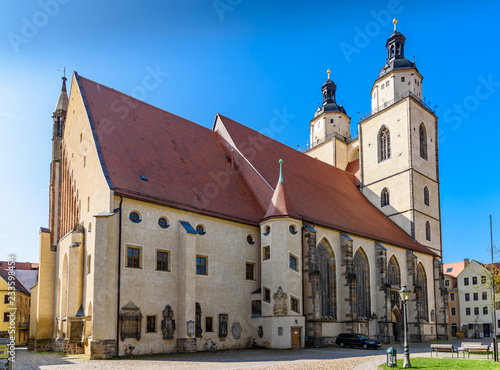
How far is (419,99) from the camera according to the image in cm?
4684

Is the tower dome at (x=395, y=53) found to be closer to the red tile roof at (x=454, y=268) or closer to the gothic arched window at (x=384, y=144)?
the gothic arched window at (x=384, y=144)

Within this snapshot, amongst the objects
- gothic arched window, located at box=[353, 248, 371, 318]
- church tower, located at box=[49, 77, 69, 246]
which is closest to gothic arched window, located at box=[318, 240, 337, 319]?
gothic arched window, located at box=[353, 248, 371, 318]

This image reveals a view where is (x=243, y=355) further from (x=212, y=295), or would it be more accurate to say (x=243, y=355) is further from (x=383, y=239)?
(x=383, y=239)

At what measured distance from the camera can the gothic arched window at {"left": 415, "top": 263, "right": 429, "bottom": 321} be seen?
133 feet

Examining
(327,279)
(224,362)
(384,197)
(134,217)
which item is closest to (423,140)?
(384,197)

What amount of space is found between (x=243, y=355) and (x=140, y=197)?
9354 millimetres

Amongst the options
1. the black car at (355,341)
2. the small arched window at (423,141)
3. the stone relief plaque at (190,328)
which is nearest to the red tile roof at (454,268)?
the small arched window at (423,141)

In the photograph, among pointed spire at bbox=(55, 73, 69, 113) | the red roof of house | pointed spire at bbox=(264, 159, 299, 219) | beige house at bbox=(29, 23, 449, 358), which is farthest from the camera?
pointed spire at bbox=(55, 73, 69, 113)

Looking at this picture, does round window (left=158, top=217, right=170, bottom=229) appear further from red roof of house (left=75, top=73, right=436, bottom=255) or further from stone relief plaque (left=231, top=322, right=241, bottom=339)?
stone relief plaque (left=231, top=322, right=241, bottom=339)

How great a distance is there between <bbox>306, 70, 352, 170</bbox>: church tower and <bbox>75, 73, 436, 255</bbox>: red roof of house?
40.0ft

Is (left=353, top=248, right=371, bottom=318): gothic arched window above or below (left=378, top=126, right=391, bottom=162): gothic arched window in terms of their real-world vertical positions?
below

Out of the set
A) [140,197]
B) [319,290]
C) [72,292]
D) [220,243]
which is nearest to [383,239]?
[319,290]

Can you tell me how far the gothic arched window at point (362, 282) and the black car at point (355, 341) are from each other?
222 inches

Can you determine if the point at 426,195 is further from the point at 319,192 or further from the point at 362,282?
the point at 362,282
